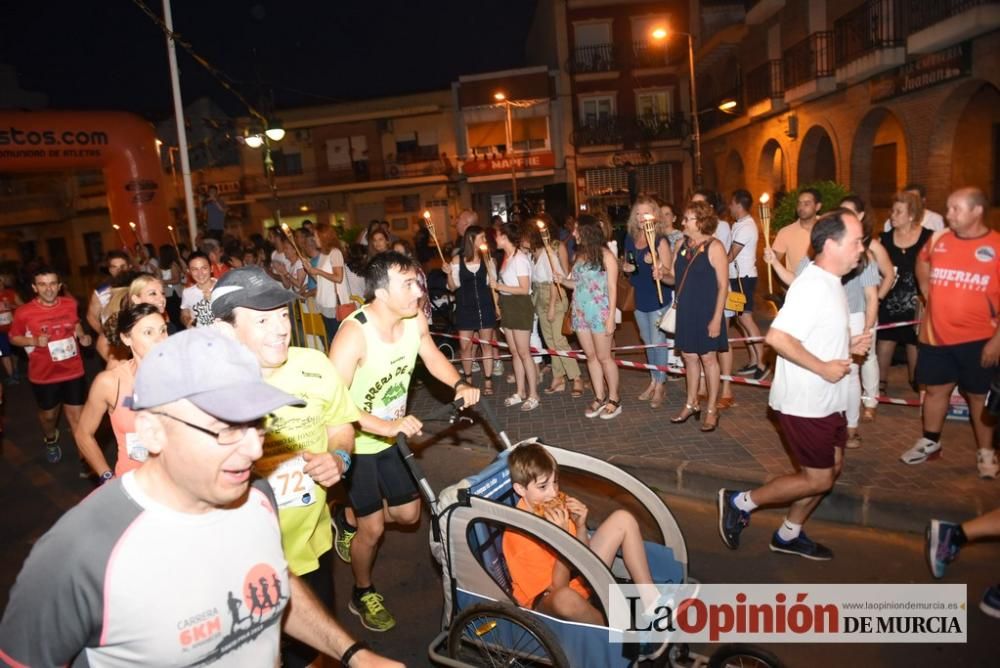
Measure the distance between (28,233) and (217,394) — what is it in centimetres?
4550

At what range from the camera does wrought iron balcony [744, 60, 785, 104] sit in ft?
72.5

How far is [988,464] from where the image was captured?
16.5 feet

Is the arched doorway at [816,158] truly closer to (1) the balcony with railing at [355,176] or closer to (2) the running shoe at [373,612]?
(1) the balcony with railing at [355,176]

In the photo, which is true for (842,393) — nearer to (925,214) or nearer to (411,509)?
(411,509)

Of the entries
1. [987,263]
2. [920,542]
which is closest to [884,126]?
[987,263]

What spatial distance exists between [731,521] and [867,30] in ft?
55.0

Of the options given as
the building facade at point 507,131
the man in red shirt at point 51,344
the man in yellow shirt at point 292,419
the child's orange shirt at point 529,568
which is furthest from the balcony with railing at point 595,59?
the child's orange shirt at point 529,568

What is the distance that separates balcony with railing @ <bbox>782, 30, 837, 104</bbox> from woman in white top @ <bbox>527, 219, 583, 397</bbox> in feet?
47.3

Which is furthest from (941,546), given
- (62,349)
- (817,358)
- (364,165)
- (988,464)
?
(364,165)

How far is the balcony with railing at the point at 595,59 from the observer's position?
1324 inches

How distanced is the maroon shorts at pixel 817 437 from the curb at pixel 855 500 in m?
1.00

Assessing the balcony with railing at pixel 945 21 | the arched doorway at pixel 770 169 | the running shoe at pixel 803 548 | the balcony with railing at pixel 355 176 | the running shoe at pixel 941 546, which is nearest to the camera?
the running shoe at pixel 941 546

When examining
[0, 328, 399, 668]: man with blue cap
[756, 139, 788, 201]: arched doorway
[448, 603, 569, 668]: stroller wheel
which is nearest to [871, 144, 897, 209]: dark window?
[756, 139, 788, 201]: arched doorway

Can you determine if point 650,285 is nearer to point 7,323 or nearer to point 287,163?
point 7,323
